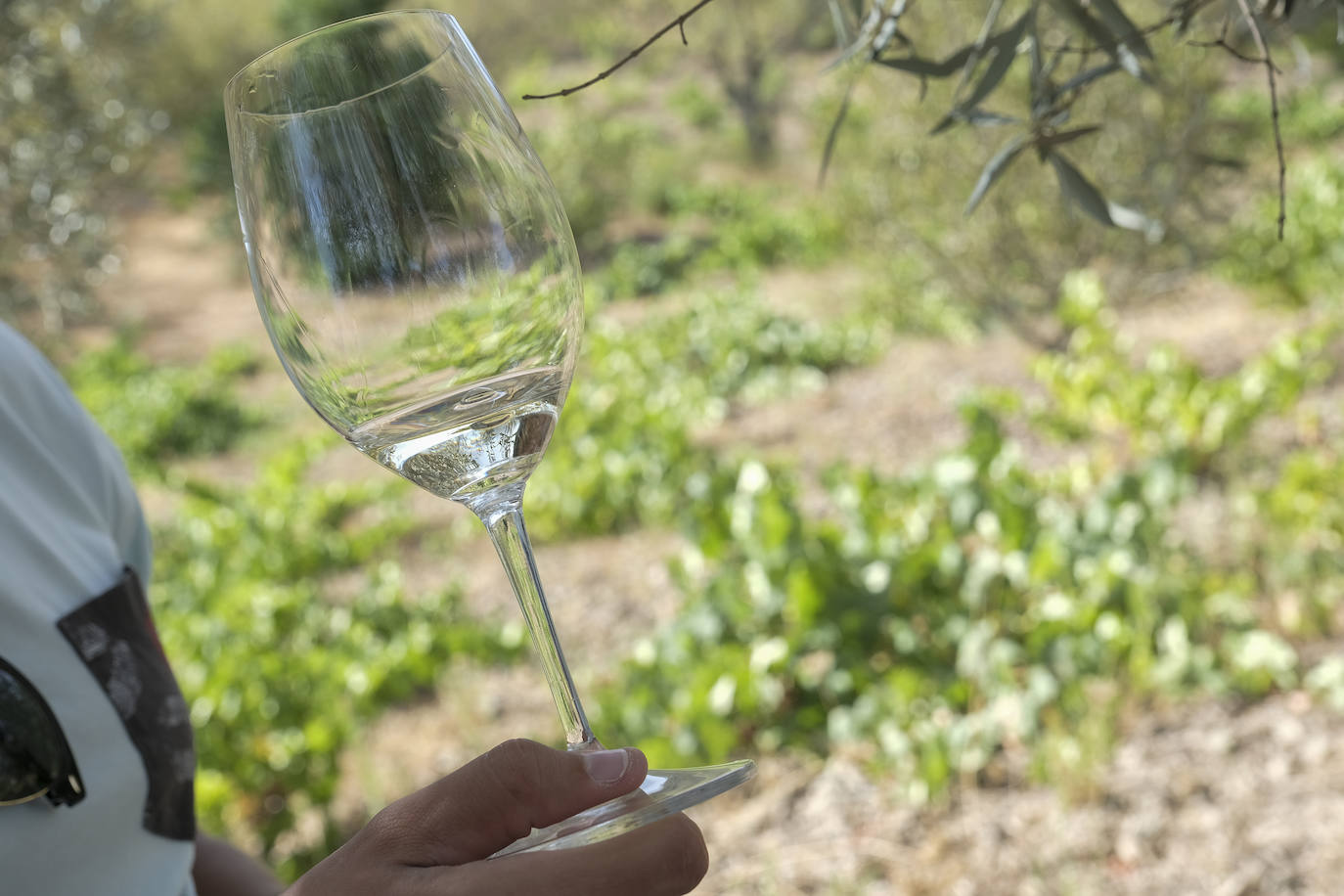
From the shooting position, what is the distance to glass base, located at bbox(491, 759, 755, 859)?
0.70 meters

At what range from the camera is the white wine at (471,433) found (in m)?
0.74

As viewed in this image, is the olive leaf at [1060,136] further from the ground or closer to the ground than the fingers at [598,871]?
further from the ground

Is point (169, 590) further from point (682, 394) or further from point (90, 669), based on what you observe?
point (90, 669)

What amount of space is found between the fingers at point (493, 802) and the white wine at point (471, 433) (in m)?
0.16

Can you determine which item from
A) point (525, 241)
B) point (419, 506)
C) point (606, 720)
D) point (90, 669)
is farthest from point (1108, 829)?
point (419, 506)

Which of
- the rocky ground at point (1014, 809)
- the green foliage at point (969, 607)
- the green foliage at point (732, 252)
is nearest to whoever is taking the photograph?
the rocky ground at point (1014, 809)

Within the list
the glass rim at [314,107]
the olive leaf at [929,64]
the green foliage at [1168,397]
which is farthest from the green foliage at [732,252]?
the glass rim at [314,107]

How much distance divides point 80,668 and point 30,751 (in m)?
0.12

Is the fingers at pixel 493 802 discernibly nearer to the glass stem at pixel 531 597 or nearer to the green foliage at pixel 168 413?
the glass stem at pixel 531 597

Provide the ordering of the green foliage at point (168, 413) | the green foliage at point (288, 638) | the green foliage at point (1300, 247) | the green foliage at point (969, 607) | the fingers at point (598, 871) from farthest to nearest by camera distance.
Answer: the green foliage at point (168, 413) → the green foliage at point (1300, 247) → the green foliage at point (288, 638) → the green foliage at point (969, 607) → the fingers at point (598, 871)

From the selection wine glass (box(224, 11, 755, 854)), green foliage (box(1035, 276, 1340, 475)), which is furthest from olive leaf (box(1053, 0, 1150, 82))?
green foliage (box(1035, 276, 1340, 475))

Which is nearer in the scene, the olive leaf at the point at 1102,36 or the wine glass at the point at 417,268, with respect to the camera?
the wine glass at the point at 417,268

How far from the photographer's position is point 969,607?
3.74 metres

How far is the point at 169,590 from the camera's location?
6.37 m
